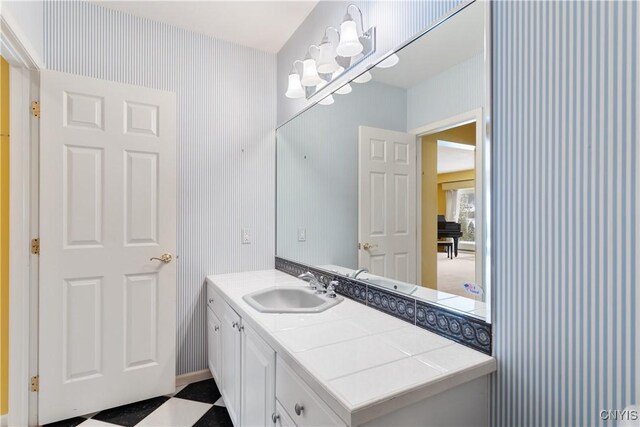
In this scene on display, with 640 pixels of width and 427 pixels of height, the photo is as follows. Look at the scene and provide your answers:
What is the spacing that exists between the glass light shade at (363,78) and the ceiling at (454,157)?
575mm

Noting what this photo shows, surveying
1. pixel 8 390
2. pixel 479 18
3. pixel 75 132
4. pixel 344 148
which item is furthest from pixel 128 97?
pixel 479 18

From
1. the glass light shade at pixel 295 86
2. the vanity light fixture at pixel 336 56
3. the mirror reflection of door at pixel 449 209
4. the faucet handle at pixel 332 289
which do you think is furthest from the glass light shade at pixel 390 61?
the faucet handle at pixel 332 289

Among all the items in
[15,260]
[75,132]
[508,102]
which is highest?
[75,132]

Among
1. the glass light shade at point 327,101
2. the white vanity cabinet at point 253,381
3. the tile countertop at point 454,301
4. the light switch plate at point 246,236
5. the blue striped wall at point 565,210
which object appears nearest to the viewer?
the blue striped wall at point 565,210

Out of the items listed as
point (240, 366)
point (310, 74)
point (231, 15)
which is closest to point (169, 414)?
point (240, 366)

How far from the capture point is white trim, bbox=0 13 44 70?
142 cm

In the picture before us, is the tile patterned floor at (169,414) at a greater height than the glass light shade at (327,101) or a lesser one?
lesser

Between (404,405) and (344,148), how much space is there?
4.57ft

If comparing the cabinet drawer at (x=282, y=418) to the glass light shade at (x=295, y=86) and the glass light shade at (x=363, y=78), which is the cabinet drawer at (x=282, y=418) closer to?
the glass light shade at (x=363, y=78)

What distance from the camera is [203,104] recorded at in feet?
7.73

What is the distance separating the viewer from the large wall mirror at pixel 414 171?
3.73 ft

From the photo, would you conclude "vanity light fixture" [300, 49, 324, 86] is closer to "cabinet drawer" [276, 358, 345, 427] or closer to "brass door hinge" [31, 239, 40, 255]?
"cabinet drawer" [276, 358, 345, 427]

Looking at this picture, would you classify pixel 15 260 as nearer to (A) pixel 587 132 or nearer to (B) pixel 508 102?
(B) pixel 508 102

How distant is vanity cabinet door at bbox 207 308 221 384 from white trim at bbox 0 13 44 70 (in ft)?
5.80
